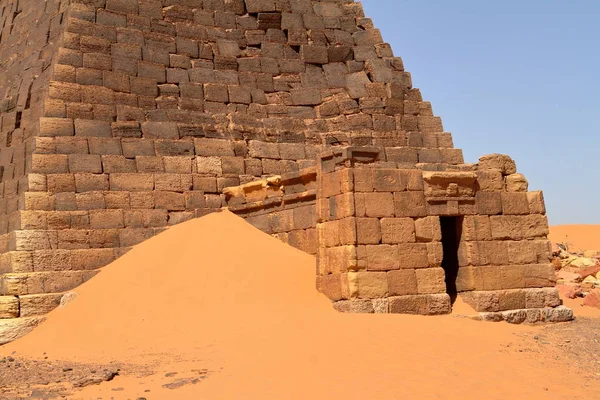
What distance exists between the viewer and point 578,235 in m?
44.2

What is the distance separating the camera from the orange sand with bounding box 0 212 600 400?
7766mm

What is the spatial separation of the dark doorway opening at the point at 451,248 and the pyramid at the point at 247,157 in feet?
0.19

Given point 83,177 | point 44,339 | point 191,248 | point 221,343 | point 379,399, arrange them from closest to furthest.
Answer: point 379,399
point 221,343
point 44,339
point 191,248
point 83,177

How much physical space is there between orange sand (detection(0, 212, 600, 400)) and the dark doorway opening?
46.9 inches

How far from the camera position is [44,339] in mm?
11195

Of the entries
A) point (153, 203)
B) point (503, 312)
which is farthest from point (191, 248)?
point (503, 312)

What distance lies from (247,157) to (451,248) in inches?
208

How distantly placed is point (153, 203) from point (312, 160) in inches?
155

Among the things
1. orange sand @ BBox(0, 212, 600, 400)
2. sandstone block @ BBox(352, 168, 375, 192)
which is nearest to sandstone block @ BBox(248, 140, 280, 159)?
orange sand @ BBox(0, 212, 600, 400)

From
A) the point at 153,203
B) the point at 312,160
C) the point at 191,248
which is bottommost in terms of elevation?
the point at 191,248

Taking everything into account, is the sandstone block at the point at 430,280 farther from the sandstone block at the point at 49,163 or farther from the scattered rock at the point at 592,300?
the sandstone block at the point at 49,163

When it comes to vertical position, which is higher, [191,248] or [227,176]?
[227,176]

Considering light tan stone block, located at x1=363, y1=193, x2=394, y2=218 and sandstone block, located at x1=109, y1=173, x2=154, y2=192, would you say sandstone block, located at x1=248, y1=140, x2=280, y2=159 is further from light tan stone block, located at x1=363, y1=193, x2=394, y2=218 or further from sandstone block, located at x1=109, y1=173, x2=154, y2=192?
light tan stone block, located at x1=363, y1=193, x2=394, y2=218

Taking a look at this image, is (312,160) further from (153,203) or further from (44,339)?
(44,339)
